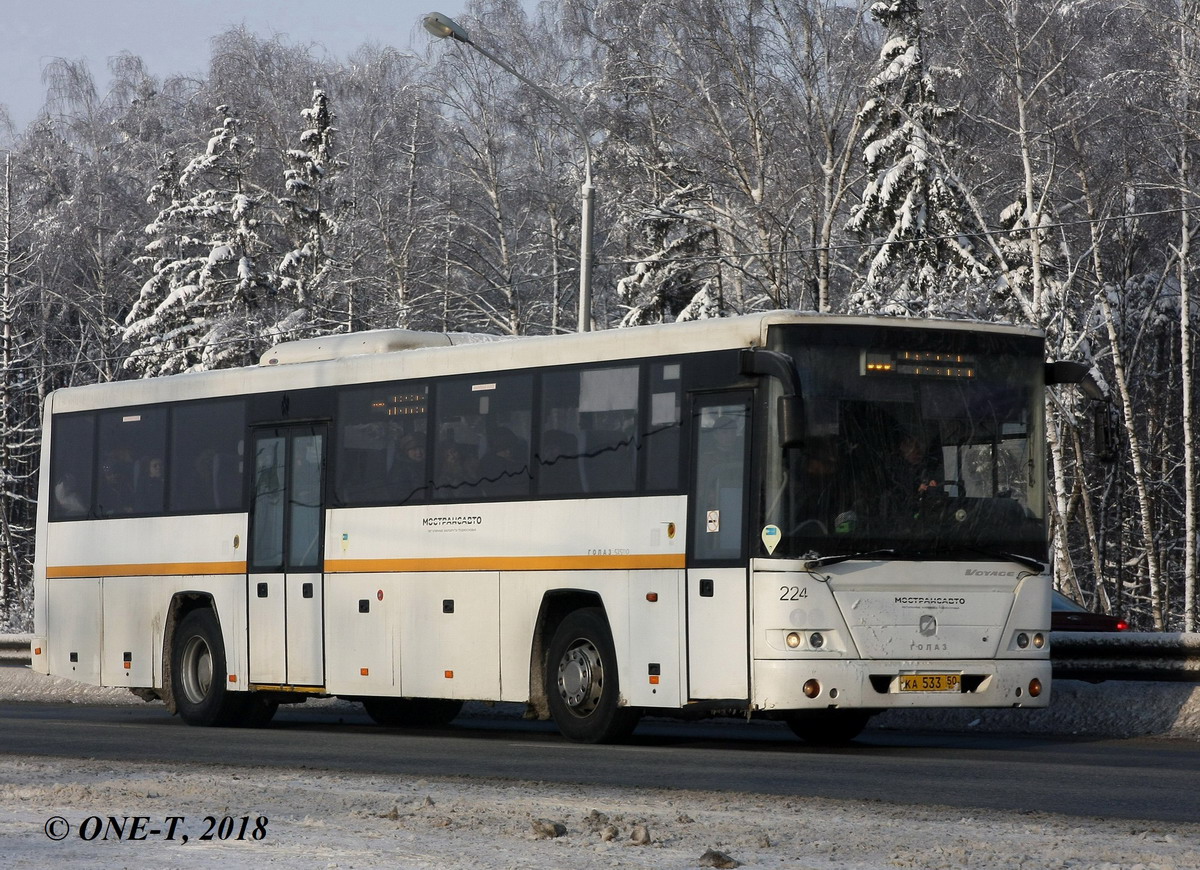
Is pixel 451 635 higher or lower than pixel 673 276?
lower

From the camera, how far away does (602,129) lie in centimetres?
3884

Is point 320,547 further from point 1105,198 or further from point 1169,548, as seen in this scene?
point 1169,548

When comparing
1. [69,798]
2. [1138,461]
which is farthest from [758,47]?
[69,798]

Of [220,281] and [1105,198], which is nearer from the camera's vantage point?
[1105,198]

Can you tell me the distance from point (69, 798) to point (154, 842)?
216 centimetres

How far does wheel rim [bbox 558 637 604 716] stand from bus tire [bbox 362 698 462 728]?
368 centimetres

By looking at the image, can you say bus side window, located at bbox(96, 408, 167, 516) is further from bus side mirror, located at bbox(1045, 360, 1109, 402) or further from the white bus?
bus side mirror, located at bbox(1045, 360, 1109, 402)

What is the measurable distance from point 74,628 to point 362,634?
15.3 feet

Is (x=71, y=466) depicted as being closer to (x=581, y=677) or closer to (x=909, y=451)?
(x=581, y=677)

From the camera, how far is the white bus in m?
14.2

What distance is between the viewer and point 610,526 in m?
15.4

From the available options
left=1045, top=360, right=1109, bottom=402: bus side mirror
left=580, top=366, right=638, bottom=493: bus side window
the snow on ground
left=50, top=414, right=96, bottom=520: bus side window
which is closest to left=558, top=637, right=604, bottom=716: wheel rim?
left=580, top=366, right=638, bottom=493: bus side window

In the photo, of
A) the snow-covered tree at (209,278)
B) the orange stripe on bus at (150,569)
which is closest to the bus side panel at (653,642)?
the orange stripe on bus at (150,569)

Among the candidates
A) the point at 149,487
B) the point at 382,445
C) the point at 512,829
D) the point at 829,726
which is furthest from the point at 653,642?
the point at 149,487
